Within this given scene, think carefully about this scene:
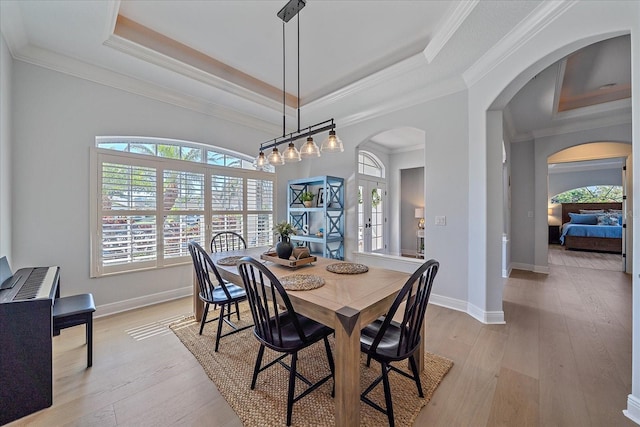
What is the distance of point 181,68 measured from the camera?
2.85 m

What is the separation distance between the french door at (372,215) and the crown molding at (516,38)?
2.99 metres

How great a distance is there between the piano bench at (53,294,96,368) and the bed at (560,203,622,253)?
1055 centimetres

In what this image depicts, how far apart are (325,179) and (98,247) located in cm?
302

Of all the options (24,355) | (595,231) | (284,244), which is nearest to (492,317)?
(284,244)

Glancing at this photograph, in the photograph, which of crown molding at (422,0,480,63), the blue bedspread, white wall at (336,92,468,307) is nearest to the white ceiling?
crown molding at (422,0,480,63)

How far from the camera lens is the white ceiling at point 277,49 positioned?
2.16 m

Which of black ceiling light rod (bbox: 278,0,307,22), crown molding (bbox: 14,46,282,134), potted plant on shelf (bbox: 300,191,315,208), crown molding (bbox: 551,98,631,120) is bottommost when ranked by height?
potted plant on shelf (bbox: 300,191,315,208)

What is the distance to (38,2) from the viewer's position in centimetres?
194

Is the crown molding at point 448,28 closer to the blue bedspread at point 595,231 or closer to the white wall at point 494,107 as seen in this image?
the white wall at point 494,107

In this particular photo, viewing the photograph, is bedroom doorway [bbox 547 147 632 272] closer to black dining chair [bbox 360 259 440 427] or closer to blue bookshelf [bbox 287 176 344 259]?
blue bookshelf [bbox 287 176 344 259]

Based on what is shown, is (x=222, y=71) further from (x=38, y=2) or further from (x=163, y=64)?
(x=38, y=2)

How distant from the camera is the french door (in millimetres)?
5719

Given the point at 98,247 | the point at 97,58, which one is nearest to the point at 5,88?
the point at 97,58

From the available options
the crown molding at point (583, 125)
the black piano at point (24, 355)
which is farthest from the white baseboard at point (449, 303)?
the crown molding at point (583, 125)
